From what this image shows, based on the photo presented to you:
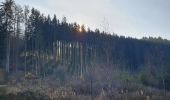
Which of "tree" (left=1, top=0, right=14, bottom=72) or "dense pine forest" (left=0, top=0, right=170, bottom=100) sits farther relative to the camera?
"tree" (left=1, top=0, right=14, bottom=72)

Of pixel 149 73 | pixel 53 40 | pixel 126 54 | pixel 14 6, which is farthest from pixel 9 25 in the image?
pixel 126 54

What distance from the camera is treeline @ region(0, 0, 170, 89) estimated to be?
58844 millimetres

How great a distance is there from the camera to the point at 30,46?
7050cm

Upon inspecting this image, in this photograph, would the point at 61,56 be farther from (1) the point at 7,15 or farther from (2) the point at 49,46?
(1) the point at 7,15

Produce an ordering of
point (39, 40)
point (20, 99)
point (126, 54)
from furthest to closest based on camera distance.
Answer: point (126, 54) < point (39, 40) < point (20, 99)

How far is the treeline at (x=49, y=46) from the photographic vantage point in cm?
5884

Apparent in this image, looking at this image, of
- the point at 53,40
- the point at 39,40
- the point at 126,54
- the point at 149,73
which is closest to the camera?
the point at 149,73

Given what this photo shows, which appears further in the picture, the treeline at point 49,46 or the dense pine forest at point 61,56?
the treeline at point 49,46

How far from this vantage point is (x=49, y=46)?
256 feet

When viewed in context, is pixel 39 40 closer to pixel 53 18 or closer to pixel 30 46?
pixel 30 46

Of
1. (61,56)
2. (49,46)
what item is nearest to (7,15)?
(49,46)

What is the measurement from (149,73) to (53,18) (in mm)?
46902

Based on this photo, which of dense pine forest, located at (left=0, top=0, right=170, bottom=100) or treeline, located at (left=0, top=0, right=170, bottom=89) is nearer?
dense pine forest, located at (left=0, top=0, right=170, bottom=100)

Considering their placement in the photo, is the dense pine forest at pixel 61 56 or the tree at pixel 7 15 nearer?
the dense pine forest at pixel 61 56
